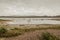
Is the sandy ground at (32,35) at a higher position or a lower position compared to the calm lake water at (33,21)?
lower

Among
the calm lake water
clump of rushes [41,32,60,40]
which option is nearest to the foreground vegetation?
clump of rushes [41,32,60,40]

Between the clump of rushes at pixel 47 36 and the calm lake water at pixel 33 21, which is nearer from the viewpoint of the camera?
the clump of rushes at pixel 47 36

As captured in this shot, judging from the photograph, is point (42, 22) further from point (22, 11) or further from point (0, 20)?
point (0, 20)

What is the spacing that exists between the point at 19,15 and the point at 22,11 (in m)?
0.05

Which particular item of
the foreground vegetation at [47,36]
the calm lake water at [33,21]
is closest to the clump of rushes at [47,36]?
the foreground vegetation at [47,36]

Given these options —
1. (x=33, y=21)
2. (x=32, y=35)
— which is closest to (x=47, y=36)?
(x=32, y=35)

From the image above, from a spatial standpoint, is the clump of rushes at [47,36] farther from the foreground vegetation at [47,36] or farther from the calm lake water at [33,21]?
the calm lake water at [33,21]

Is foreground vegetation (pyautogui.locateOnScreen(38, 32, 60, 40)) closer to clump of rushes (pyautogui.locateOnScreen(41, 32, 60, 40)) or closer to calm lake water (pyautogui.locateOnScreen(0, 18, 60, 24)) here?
clump of rushes (pyautogui.locateOnScreen(41, 32, 60, 40))

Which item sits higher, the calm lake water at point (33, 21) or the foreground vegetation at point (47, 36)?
the calm lake water at point (33, 21)

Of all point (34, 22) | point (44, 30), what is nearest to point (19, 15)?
point (34, 22)

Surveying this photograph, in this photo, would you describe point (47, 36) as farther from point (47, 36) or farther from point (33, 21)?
point (33, 21)

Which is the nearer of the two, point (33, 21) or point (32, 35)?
point (32, 35)

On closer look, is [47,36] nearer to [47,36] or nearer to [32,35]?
[47,36]

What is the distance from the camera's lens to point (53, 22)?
144 centimetres
